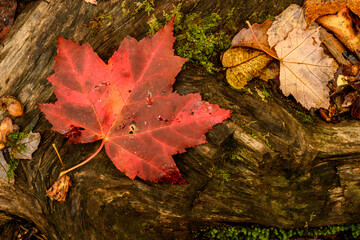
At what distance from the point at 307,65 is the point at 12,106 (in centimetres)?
274

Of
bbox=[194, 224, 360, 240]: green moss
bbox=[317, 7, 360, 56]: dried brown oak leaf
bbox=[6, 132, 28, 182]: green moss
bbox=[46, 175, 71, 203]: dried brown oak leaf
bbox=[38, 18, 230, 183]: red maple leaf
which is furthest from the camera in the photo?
bbox=[194, 224, 360, 240]: green moss

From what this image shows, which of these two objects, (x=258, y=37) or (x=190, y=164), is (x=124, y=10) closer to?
(x=258, y=37)

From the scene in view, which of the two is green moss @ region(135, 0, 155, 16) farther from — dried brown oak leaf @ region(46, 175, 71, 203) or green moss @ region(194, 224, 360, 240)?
green moss @ region(194, 224, 360, 240)

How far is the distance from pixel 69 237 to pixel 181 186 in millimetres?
1123

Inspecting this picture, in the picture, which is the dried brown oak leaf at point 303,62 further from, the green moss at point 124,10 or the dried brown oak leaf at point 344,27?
the green moss at point 124,10

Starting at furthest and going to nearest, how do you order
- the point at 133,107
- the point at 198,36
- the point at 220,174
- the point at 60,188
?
the point at 198,36 → the point at 220,174 → the point at 60,188 → the point at 133,107

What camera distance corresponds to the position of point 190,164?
230 cm

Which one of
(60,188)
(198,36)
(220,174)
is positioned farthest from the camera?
(198,36)

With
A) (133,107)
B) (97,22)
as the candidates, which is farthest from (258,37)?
(97,22)

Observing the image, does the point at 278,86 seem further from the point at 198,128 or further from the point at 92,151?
the point at 92,151

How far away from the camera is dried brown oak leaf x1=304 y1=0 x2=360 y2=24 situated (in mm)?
2346

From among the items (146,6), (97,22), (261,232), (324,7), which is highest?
(97,22)

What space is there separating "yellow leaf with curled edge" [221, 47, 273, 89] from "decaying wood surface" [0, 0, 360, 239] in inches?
3.7

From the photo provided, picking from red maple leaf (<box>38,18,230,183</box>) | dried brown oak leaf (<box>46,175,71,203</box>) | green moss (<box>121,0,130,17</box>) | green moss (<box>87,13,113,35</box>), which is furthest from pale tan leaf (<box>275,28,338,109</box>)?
dried brown oak leaf (<box>46,175,71,203</box>)
